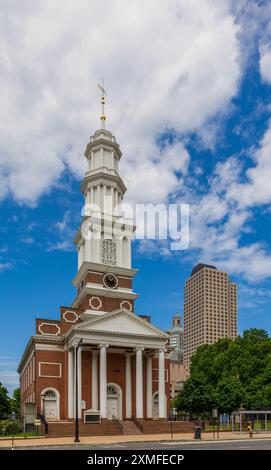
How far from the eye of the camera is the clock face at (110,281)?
202 feet

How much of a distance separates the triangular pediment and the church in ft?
0.33

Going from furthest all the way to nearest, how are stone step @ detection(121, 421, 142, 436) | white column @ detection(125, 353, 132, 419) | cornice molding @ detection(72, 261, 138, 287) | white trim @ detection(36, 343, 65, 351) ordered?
cornice molding @ detection(72, 261, 138, 287) < white column @ detection(125, 353, 132, 419) < white trim @ detection(36, 343, 65, 351) < stone step @ detection(121, 421, 142, 436)

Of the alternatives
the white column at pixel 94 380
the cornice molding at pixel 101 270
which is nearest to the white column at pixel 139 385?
the white column at pixel 94 380

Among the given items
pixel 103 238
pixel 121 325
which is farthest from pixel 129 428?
pixel 103 238

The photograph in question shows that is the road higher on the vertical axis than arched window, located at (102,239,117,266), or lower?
lower

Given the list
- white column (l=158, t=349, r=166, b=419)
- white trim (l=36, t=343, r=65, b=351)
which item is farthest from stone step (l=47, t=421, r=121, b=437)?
white trim (l=36, t=343, r=65, b=351)

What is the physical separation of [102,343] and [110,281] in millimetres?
9675

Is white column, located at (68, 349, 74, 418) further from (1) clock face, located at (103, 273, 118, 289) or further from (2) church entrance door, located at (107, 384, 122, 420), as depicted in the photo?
(1) clock face, located at (103, 273, 118, 289)

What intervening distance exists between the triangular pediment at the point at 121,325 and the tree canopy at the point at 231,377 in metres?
12.2

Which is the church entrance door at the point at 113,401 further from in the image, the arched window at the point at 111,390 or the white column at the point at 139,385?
the white column at the point at 139,385

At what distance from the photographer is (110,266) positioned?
2419 inches

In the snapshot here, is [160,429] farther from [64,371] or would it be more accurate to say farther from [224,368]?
[224,368]

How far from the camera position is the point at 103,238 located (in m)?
63.2

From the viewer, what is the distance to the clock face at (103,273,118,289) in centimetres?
6150
